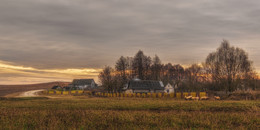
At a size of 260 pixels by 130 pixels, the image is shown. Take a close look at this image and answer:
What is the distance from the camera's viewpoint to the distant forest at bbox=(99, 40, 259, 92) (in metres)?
55.2

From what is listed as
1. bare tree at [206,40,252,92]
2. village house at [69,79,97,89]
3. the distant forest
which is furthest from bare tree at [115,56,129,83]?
village house at [69,79,97,89]

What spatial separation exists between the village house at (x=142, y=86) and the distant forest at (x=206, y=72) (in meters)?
7.10

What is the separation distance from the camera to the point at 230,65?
5519 centimetres

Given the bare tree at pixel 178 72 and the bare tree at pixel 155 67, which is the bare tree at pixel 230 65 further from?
the bare tree at pixel 178 72

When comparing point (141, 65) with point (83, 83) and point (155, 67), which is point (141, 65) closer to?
point (155, 67)

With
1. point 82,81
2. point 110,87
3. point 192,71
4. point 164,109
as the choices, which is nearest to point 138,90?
point 110,87

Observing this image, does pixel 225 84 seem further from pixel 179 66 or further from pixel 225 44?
pixel 179 66

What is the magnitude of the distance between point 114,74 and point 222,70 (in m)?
49.5

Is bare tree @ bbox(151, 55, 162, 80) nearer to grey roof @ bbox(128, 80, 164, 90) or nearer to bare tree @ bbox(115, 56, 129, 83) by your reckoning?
bare tree @ bbox(115, 56, 129, 83)

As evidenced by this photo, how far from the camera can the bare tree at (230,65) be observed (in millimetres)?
54406


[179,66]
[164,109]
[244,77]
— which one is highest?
[179,66]

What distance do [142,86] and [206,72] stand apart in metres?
29.1

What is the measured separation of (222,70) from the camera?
56156mm

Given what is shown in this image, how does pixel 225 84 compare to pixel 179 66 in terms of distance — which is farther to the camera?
pixel 179 66
